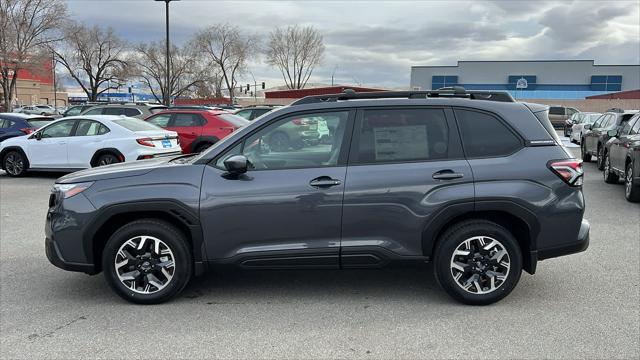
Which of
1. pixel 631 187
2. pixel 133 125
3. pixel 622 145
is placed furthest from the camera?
pixel 133 125

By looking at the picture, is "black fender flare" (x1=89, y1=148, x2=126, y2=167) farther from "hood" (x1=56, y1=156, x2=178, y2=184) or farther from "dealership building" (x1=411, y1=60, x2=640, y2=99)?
"dealership building" (x1=411, y1=60, x2=640, y2=99)

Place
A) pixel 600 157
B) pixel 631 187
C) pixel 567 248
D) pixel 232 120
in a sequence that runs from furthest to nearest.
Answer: pixel 232 120, pixel 600 157, pixel 631 187, pixel 567 248

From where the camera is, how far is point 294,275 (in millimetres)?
5121

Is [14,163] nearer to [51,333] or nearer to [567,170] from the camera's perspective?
[51,333]

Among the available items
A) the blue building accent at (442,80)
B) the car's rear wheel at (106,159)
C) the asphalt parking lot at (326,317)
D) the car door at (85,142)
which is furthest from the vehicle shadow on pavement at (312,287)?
the blue building accent at (442,80)

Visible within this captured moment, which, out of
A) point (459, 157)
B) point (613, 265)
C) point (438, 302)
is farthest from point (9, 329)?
point (613, 265)

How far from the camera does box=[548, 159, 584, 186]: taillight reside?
13.7ft

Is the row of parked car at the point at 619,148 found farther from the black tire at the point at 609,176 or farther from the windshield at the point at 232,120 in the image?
the windshield at the point at 232,120

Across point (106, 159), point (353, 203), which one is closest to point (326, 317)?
point (353, 203)

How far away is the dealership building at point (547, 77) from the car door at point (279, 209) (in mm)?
65155

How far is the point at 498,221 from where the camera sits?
4.38 meters

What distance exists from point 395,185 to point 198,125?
10.3 meters

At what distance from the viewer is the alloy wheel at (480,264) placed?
4211 millimetres

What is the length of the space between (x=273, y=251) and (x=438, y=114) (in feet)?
6.00
